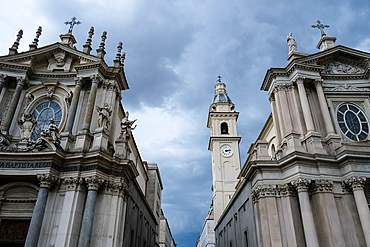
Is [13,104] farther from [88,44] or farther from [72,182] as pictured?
[72,182]

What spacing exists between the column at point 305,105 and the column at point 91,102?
1461 centimetres

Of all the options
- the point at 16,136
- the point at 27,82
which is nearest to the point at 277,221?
the point at 16,136

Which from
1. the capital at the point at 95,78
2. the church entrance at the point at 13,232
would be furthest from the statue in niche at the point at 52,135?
the church entrance at the point at 13,232

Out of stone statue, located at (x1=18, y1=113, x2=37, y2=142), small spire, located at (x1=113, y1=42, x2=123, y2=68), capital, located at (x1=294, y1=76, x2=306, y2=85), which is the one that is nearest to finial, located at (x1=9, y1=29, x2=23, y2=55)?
stone statue, located at (x1=18, y1=113, x2=37, y2=142)

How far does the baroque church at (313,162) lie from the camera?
51.8ft

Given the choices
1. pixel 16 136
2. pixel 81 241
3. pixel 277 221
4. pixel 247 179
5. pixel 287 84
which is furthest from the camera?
pixel 287 84

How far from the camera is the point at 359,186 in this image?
15.8 meters

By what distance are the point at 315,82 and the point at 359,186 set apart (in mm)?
8431

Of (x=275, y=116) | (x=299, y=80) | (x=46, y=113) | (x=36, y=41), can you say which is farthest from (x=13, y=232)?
(x=299, y=80)

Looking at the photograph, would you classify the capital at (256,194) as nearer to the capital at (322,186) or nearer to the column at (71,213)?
the capital at (322,186)

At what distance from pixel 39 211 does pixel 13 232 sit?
2800 mm

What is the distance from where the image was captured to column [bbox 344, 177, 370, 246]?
14848 mm

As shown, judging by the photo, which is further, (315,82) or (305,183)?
(315,82)

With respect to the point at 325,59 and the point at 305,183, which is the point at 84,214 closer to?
the point at 305,183
